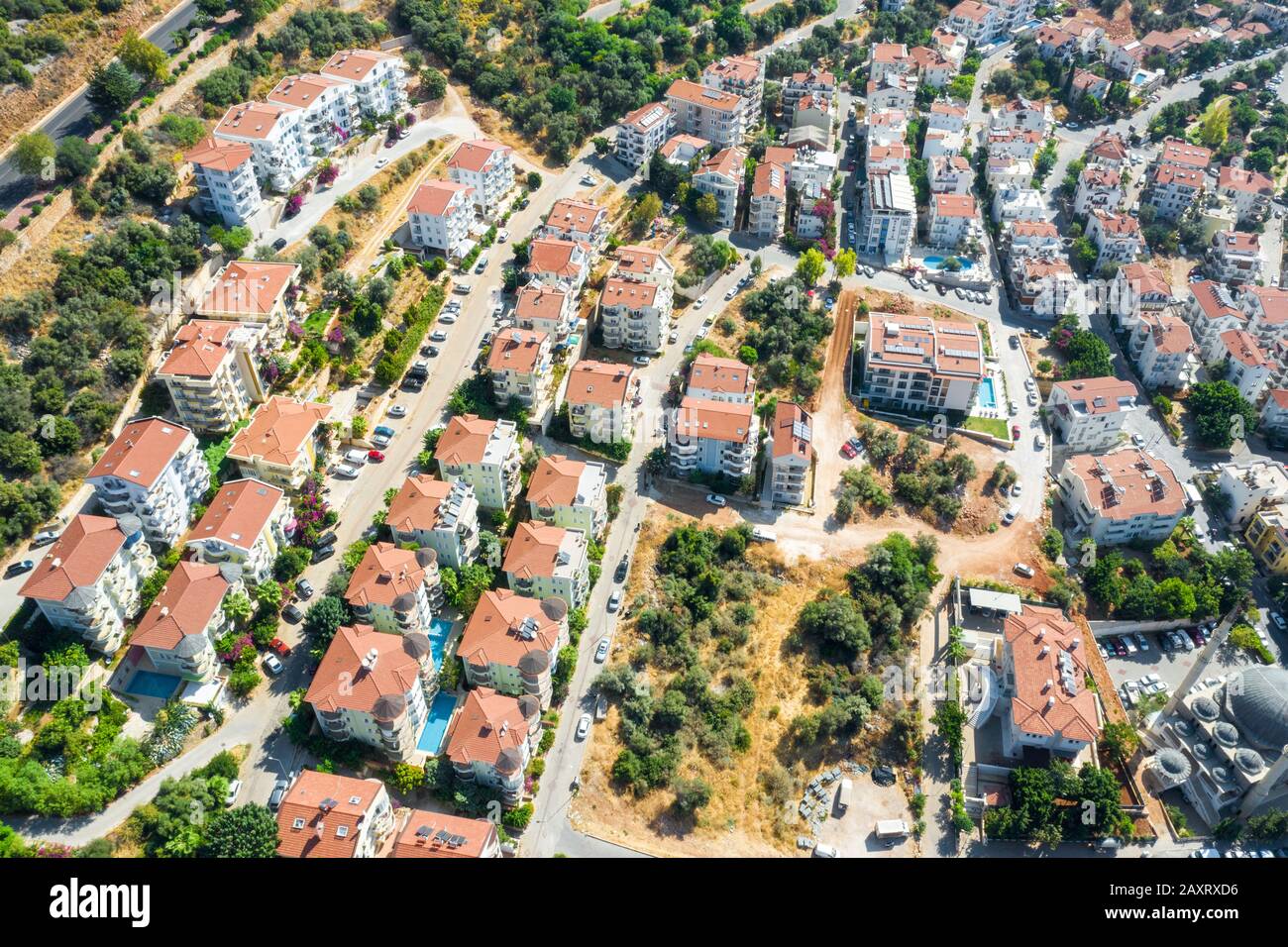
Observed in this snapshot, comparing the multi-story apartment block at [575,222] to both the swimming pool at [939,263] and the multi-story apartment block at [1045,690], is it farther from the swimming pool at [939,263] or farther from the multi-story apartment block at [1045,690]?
the multi-story apartment block at [1045,690]

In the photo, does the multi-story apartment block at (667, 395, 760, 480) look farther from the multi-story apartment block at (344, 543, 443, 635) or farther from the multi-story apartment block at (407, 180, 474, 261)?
the multi-story apartment block at (407, 180, 474, 261)

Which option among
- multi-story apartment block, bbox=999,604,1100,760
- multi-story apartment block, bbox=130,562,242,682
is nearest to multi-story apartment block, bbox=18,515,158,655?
multi-story apartment block, bbox=130,562,242,682

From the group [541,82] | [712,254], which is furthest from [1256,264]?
[541,82]

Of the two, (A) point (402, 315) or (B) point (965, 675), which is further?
(A) point (402, 315)

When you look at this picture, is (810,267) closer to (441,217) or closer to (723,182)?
(723,182)

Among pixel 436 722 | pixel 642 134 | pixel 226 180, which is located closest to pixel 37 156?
pixel 226 180
